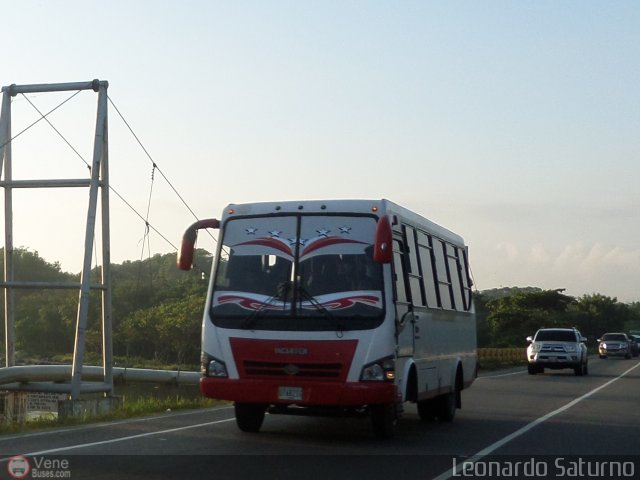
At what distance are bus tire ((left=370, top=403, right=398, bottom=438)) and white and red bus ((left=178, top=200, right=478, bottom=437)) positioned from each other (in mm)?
15

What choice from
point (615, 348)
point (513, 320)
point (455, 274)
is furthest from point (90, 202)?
point (513, 320)

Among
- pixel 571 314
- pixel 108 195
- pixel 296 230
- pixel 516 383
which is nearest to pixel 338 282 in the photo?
pixel 296 230

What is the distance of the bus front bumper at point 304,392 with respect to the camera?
42.5 ft

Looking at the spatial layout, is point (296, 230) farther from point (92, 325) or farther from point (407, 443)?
point (92, 325)

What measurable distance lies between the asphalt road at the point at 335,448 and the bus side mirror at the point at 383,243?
2268mm

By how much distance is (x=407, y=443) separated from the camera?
13828mm

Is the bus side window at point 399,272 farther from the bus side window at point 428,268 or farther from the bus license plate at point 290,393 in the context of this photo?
the bus license plate at point 290,393

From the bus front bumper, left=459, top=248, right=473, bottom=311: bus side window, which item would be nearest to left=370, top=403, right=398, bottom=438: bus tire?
→ the bus front bumper

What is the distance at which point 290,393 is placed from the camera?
43.1ft

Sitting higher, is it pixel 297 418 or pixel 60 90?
pixel 60 90

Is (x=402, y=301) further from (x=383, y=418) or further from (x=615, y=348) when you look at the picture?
(x=615, y=348)

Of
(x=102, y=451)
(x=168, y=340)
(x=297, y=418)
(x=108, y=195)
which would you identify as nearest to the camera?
(x=102, y=451)

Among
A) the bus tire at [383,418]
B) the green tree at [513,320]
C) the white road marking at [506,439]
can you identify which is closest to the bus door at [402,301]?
the bus tire at [383,418]

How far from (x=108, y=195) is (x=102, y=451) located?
1006 centimetres
